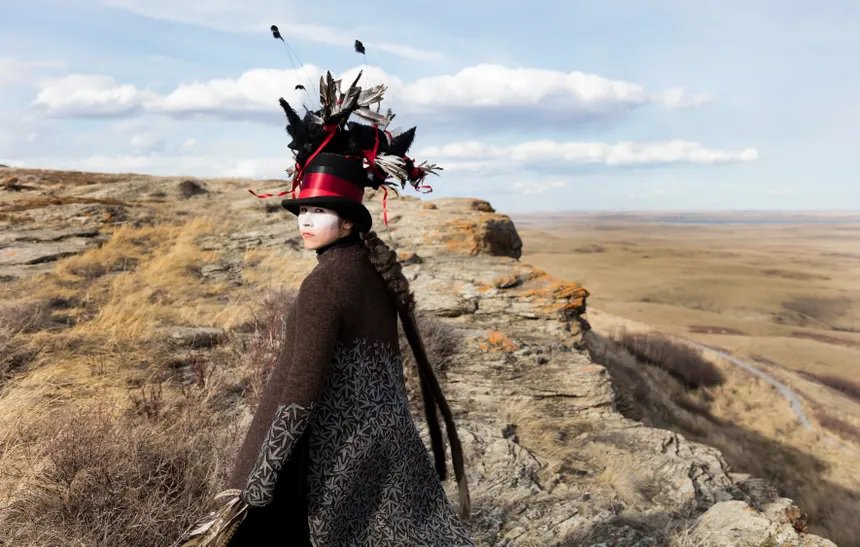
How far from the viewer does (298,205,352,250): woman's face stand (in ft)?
7.93

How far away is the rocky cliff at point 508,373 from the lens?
4.05 m

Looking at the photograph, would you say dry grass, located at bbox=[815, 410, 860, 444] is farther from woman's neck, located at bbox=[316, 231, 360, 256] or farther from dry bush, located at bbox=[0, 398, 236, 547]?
woman's neck, located at bbox=[316, 231, 360, 256]

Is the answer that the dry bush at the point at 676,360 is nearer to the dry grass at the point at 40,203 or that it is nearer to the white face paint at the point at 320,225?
the dry grass at the point at 40,203

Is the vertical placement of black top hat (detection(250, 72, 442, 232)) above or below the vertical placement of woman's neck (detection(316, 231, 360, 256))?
above

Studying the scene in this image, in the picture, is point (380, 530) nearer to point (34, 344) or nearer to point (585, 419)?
point (585, 419)

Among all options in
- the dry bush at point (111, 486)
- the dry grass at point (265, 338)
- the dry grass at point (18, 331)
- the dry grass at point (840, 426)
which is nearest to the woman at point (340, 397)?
the dry bush at point (111, 486)

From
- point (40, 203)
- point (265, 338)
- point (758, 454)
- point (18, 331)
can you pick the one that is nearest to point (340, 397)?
point (265, 338)

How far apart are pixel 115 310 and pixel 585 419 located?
590 centimetres

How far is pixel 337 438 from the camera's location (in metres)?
2.28

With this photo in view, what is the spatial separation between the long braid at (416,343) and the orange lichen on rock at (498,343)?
4.67m

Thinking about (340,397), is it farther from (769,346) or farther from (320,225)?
(769,346)

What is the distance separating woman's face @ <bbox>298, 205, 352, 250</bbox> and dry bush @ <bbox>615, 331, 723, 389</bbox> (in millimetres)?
16747

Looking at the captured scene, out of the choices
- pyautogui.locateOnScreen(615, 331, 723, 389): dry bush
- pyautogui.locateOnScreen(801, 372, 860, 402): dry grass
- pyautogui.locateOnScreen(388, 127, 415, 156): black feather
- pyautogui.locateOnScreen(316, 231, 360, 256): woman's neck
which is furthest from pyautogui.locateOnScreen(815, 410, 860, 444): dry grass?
pyautogui.locateOnScreen(316, 231, 360, 256): woman's neck

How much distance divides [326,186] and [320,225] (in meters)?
0.16
